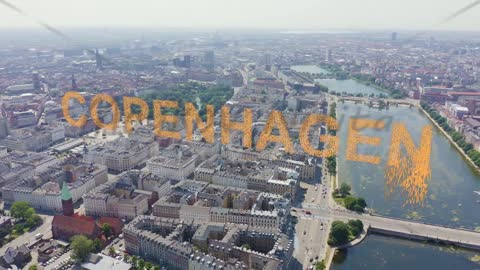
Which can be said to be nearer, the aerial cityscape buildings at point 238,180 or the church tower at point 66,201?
the aerial cityscape buildings at point 238,180

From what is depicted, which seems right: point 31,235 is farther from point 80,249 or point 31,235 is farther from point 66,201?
point 80,249

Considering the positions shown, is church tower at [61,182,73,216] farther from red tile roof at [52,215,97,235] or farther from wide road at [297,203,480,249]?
wide road at [297,203,480,249]

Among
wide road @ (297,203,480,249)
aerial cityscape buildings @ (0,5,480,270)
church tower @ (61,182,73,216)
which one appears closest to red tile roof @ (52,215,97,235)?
aerial cityscape buildings @ (0,5,480,270)

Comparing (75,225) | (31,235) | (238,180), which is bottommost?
(31,235)

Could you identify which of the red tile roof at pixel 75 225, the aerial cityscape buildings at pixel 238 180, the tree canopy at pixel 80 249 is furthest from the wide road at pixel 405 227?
the tree canopy at pixel 80 249

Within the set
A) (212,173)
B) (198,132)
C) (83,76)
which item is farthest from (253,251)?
(83,76)

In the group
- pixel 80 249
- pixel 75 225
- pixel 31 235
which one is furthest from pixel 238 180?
pixel 31 235

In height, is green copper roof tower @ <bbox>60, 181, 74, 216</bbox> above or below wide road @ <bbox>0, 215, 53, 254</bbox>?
above

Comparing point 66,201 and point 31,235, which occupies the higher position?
point 66,201

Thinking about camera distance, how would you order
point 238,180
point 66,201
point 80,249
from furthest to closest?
point 238,180 → point 66,201 → point 80,249

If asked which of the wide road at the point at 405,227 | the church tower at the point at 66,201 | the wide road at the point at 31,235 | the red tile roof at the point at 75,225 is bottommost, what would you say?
the wide road at the point at 31,235

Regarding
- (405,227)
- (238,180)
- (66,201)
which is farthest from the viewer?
(238,180)

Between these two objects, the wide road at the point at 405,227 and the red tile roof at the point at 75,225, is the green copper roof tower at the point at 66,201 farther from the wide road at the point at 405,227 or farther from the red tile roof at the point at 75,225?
the wide road at the point at 405,227
